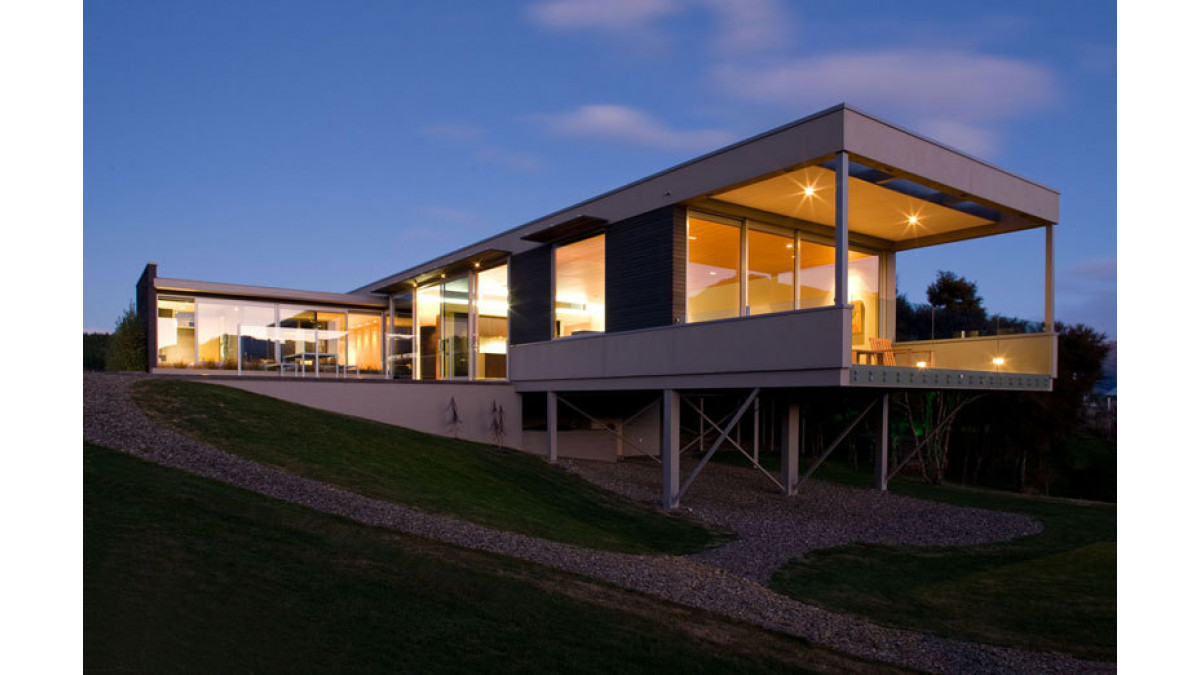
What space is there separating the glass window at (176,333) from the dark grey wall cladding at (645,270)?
1106 centimetres

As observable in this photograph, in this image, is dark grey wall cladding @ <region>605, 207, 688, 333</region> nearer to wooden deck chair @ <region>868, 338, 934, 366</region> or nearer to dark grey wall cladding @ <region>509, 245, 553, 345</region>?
dark grey wall cladding @ <region>509, 245, 553, 345</region>

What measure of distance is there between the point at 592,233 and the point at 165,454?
861cm

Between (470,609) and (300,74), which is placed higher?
(300,74)

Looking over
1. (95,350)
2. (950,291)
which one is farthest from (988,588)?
(95,350)

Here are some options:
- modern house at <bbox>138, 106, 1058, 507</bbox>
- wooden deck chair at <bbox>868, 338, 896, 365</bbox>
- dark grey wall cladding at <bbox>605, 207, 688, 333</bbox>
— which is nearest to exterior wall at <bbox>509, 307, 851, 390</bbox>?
modern house at <bbox>138, 106, 1058, 507</bbox>

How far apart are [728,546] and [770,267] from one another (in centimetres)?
591

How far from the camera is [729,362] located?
10258mm

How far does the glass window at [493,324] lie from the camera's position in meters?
17.3

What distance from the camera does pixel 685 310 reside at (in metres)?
12.4

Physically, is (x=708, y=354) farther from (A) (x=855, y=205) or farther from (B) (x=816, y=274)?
(B) (x=816, y=274)
